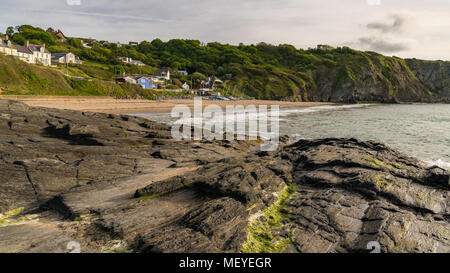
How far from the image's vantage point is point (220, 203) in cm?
666

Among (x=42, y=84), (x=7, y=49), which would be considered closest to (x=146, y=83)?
(x=7, y=49)

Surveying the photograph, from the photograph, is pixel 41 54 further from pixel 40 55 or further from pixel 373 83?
pixel 373 83

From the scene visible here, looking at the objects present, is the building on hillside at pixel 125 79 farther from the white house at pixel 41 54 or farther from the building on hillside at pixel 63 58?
the building on hillside at pixel 63 58

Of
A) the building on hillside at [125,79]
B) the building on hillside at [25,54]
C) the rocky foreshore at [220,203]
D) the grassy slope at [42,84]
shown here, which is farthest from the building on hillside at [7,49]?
the rocky foreshore at [220,203]

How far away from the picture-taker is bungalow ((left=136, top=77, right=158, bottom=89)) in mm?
76331

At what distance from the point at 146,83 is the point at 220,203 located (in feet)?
253

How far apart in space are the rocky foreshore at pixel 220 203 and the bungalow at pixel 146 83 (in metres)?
68.9

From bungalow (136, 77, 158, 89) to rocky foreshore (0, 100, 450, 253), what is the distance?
68.9 metres

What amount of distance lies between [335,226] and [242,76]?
120093 mm

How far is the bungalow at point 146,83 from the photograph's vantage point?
7633cm

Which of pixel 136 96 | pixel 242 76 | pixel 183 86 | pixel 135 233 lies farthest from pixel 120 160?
pixel 242 76

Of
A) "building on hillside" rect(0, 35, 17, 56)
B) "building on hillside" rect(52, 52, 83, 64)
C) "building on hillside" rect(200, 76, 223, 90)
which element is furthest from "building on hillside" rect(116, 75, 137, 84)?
"building on hillside" rect(200, 76, 223, 90)

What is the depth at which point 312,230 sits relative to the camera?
630cm

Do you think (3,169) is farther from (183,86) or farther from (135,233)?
(183,86)
